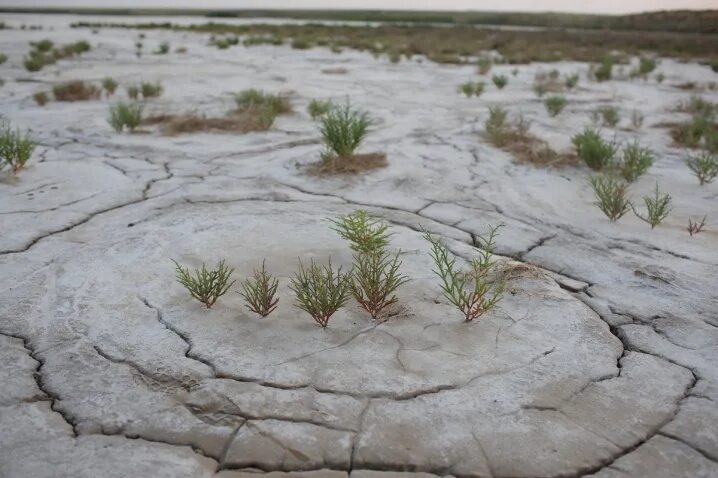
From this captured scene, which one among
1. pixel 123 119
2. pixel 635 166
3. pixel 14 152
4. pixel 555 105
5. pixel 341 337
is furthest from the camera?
pixel 555 105

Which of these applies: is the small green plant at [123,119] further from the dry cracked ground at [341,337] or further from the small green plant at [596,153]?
the small green plant at [596,153]

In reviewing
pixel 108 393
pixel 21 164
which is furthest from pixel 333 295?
pixel 21 164

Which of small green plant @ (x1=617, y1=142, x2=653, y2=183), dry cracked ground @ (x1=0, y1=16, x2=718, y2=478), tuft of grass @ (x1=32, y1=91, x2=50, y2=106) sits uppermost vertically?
small green plant @ (x1=617, y1=142, x2=653, y2=183)

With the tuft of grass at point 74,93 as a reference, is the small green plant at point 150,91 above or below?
above

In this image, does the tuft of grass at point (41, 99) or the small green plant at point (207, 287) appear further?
the tuft of grass at point (41, 99)

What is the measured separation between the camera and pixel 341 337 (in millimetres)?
2301

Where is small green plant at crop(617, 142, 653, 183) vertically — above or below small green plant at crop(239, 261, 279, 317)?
above

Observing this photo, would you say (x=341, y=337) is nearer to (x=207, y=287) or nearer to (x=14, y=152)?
(x=207, y=287)

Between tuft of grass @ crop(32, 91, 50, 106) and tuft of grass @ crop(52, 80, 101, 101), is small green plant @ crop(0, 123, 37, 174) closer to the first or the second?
tuft of grass @ crop(32, 91, 50, 106)

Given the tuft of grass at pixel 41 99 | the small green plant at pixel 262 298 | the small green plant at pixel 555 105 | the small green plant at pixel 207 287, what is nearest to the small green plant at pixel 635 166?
the small green plant at pixel 555 105

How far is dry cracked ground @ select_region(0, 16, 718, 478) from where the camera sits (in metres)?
1.71

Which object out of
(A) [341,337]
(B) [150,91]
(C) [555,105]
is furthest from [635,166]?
(B) [150,91]

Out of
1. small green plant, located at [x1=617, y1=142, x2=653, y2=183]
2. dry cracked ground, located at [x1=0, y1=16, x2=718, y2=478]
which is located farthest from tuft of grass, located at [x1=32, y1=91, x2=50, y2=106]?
small green plant, located at [x1=617, y1=142, x2=653, y2=183]

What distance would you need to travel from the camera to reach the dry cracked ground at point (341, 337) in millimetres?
1709
